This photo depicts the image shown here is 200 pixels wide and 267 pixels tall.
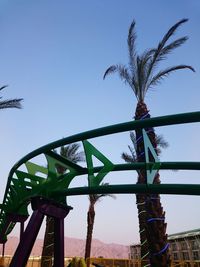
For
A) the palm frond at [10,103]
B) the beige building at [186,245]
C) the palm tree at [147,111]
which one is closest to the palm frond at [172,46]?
the palm tree at [147,111]

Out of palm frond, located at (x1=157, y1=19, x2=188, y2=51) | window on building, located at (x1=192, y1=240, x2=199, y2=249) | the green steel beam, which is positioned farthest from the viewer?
window on building, located at (x1=192, y1=240, x2=199, y2=249)

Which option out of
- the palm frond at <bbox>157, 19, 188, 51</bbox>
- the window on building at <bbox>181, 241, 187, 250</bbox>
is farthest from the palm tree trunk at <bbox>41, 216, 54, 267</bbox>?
the window on building at <bbox>181, 241, 187, 250</bbox>

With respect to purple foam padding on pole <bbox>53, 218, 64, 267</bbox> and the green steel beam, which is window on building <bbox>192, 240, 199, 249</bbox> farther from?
the green steel beam

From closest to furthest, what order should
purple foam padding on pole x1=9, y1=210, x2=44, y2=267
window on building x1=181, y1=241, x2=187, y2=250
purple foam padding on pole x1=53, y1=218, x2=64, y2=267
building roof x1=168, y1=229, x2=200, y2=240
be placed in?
1. purple foam padding on pole x1=9, y1=210, x2=44, y2=267
2. purple foam padding on pole x1=53, y1=218, x2=64, y2=267
3. building roof x1=168, y1=229, x2=200, y2=240
4. window on building x1=181, y1=241, x2=187, y2=250

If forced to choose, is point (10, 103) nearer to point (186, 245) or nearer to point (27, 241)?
point (27, 241)

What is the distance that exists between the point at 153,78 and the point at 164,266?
895 cm

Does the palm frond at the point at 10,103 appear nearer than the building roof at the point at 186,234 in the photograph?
Yes

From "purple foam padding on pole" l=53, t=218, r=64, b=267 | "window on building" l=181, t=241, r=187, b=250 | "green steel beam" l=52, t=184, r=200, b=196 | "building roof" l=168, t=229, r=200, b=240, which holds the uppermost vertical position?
"building roof" l=168, t=229, r=200, b=240

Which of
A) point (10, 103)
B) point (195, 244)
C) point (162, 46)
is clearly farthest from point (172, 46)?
point (195, 244)

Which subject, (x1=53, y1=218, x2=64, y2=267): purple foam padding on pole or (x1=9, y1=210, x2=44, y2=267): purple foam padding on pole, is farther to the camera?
(x1=53, y1=218, x2=64, y2=267): purple foam padding on pole

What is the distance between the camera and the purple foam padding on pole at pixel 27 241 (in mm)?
5408

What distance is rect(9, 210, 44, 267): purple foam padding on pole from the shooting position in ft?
17.7

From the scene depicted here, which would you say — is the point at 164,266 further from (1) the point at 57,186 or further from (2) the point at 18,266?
(2) the point at 18,266

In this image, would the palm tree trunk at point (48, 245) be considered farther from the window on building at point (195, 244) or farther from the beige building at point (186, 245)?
the window on building at point (195, 244)
